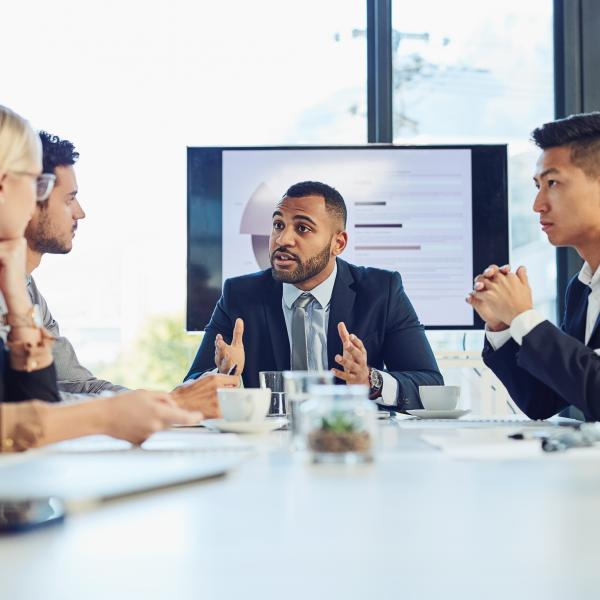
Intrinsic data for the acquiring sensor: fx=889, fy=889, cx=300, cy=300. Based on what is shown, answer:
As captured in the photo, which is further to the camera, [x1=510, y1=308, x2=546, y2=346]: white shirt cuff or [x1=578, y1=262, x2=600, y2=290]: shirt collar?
[x1=578, y1=262, x2=600, y2=290]: shirt collar

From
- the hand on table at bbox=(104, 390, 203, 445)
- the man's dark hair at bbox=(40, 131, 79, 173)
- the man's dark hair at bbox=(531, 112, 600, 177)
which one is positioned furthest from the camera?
the man's dark hair at bbox=(40, 131, 79, 173)

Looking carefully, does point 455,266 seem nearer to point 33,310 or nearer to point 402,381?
point 402,381

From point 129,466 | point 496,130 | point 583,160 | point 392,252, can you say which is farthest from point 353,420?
point 496,130

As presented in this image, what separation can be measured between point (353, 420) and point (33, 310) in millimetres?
986

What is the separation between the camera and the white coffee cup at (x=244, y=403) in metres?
1.75

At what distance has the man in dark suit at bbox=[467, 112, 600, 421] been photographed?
2119 millimetres

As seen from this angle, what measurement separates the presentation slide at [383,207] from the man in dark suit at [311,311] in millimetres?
924

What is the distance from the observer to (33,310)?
1.92 m

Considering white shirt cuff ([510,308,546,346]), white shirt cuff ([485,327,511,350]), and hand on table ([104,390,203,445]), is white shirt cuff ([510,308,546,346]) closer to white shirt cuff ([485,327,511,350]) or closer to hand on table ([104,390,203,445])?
white shirt cuff ([485,327,511,350])

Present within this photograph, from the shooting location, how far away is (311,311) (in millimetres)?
3301

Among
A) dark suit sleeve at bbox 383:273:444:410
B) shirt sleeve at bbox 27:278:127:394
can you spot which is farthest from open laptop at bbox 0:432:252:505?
dark suit sleeve at bbox 383:273:444:410

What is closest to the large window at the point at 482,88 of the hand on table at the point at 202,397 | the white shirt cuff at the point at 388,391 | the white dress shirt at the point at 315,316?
the white dress shirt at the point at 315,316

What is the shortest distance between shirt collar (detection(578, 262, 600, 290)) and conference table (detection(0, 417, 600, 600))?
5.25 ft

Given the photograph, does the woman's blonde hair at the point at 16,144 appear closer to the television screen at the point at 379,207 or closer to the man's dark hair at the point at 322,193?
the man's dark hair at the point at 322,193
